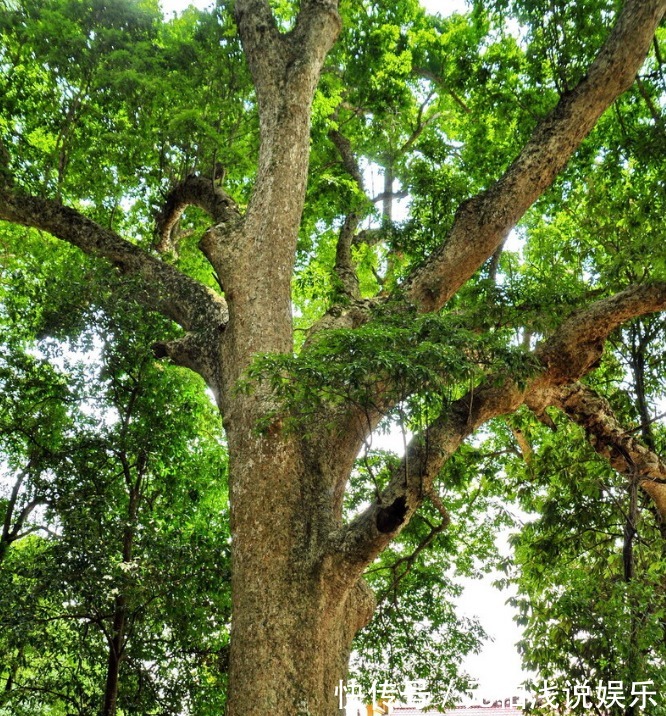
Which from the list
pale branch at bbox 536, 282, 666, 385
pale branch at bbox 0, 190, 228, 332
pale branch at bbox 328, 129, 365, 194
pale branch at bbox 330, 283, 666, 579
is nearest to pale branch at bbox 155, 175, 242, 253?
pale branch at bbox 0, 190, 228, 332

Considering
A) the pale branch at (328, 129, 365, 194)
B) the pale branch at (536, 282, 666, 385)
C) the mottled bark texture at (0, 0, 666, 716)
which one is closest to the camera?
the mottled bark texture at (0, 0, 666, 716)

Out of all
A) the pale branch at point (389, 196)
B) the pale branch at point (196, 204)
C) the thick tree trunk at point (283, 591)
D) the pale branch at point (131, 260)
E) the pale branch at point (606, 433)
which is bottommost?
the thick tree trunk at point (283, 591)

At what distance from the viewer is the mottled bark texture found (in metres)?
4.01

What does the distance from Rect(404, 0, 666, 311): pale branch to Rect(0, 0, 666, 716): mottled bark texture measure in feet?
0.04

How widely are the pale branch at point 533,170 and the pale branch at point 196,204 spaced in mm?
1794

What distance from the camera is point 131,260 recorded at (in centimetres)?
616

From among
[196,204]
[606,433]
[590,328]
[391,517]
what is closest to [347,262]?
[196,204]

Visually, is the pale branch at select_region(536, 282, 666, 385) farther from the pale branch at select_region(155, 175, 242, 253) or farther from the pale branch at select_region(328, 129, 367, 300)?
the pale branch at select_region(155, 175, 242, 253)

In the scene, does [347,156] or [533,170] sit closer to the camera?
[533,170]

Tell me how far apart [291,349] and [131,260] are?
6.82 feet

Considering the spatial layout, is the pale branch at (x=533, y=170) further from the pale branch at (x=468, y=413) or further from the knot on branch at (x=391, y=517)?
the knot on branch at (x=391, y=517)

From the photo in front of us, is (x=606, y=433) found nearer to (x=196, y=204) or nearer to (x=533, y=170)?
(x=533, y=170)

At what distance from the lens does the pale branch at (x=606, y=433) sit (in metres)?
5.80

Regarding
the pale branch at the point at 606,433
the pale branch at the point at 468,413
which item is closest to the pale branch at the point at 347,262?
the pale branch at the point at 468,413
